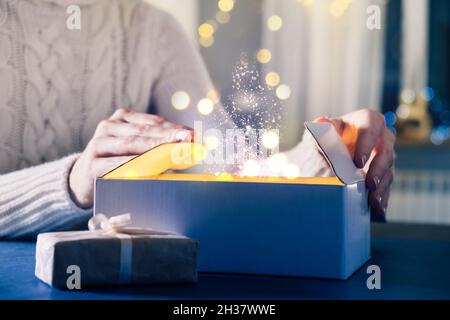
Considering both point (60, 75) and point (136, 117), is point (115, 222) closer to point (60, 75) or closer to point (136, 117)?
point (136, 117)

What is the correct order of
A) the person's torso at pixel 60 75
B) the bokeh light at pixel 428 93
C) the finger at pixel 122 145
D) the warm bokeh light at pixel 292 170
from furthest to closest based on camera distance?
the bokeh light at pixel 428 93 → the person's torso at pixel 60 75 → the warm bokeh light at pixel 292 170 → the finger at pixel 122 145

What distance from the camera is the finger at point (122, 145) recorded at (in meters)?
0.84

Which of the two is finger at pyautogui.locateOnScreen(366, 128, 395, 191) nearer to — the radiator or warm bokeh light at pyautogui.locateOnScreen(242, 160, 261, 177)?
warm bokeh light at pyautogui.locateOnScreen(242, 160, 261, 177)

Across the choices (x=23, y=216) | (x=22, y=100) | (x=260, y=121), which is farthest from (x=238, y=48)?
(x=260, y=121)

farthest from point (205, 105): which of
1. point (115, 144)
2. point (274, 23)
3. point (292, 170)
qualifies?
point (274, 23)

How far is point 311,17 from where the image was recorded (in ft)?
10.1

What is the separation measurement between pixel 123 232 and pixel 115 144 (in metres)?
0.22

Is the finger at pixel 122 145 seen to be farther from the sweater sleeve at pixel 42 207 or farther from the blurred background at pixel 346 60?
the blurred background at pixel 346 60

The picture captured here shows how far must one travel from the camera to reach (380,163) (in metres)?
0.90

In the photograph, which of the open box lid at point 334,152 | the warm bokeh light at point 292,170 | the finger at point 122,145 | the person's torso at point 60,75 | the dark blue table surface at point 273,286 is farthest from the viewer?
the person's torso at point 60,75

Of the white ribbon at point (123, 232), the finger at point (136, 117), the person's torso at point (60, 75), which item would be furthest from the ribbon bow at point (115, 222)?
the person's torso at point (60, 75)

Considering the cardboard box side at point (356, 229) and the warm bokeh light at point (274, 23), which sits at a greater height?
the warm bokeh light at point (274, 23)
